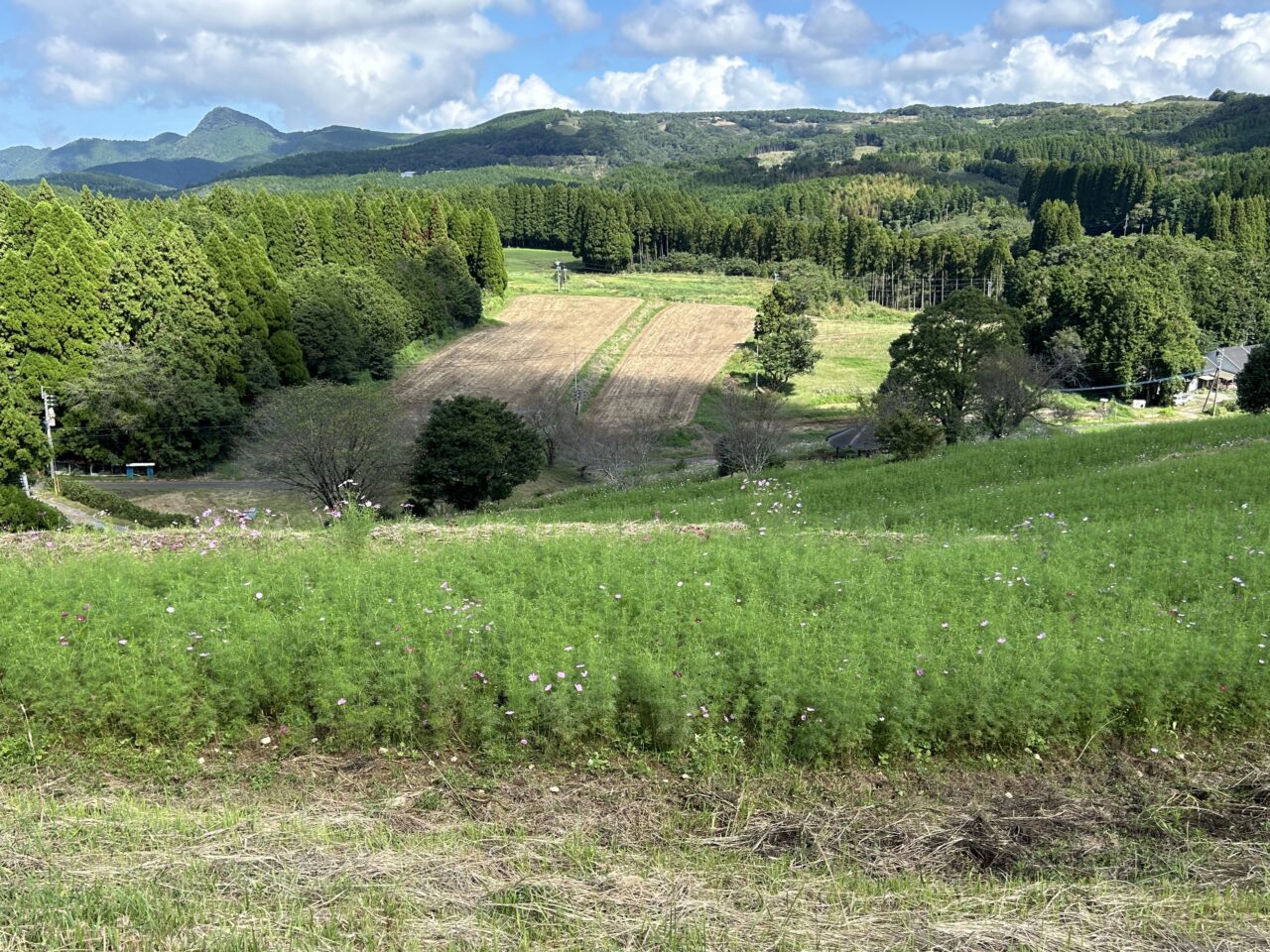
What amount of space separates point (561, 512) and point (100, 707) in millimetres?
11729

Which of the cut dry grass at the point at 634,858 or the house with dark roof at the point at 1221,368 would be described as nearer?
the cut dry grass at the point at 634,858

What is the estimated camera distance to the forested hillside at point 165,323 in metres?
29.8

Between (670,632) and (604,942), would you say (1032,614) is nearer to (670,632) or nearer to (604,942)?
(670,632)

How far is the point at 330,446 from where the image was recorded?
2758cm

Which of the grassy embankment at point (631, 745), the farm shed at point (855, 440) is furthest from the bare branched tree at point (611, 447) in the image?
the grassy embankment at point (631, 745)

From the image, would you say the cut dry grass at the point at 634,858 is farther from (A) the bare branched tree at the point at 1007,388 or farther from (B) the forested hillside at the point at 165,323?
(B) the forested hillside at the point at 165,323

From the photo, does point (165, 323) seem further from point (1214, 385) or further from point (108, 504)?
point (1214, 385)

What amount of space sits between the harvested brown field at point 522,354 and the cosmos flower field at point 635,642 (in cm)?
3501

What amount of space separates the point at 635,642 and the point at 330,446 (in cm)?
2215

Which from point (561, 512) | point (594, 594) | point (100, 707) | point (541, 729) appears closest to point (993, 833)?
point (541, 729)

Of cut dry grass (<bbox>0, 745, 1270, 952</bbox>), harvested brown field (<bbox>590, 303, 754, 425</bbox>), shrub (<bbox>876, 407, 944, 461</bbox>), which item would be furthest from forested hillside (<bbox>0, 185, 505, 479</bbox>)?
cut dry grass (<bbox>0, 745, 1270, 952</bbox>)

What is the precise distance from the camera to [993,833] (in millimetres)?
5957

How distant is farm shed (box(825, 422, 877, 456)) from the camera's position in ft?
119

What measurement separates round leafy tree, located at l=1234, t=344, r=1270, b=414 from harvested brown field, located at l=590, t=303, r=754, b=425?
2522 cm
